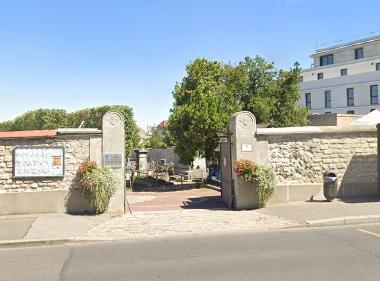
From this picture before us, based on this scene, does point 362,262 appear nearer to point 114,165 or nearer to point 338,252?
point 338,252

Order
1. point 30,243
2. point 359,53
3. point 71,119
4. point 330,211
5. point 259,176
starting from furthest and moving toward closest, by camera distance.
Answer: point 359,53 → point 71,119 → point 259,176 → point 330,211 → point 30,243

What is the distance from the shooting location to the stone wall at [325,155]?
15.4 metres

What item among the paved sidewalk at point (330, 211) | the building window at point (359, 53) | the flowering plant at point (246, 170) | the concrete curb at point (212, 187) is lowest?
the paved sidewalk at point (330, 211)

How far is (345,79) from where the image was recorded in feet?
206

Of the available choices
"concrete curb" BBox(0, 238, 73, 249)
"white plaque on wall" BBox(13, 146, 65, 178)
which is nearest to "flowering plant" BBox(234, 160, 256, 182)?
"white plaque on wall" BBox(13, 146, 65, 178)

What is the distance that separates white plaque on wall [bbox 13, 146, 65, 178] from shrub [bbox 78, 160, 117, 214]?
2.39 ft

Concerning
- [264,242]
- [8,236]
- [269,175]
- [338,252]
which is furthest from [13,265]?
[269,175]

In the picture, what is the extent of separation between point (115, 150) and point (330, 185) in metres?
6.84

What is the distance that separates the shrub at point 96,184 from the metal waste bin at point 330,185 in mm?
6634

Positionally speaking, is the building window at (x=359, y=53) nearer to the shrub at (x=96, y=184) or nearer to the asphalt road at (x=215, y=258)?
the shrub at (x=96, y=184)

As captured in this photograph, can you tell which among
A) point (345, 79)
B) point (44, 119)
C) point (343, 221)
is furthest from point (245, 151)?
point (345, 79)

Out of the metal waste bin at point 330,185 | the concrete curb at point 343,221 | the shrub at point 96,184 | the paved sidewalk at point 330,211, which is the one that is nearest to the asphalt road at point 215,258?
the concrete curb at point 343,221

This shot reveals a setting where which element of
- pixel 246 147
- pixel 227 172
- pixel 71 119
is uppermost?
pixel 71 119

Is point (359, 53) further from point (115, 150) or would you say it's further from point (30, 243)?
point (30, 243)
